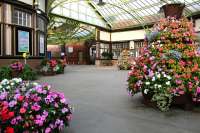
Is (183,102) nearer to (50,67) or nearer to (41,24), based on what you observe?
(50,67)

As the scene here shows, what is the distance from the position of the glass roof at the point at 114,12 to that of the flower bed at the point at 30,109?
24.3 m

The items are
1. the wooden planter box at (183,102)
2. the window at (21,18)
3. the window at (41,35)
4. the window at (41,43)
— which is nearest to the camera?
the wooden planter box at (183,102)

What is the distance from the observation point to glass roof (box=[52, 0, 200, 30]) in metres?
29.1

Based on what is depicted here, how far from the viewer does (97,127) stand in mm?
4375

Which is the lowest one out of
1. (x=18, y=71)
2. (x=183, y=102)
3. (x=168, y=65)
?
(x=183, y=102)

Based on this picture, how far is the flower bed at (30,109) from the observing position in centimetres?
341

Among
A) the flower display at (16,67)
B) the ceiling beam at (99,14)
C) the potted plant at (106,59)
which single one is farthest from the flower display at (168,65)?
the ceiling beam at (99,14)

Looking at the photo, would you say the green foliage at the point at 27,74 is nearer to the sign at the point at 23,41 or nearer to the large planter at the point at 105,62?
the sign at the point at 23,41

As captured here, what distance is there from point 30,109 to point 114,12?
1220 inches

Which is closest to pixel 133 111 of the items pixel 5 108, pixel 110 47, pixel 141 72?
pixel 141 72

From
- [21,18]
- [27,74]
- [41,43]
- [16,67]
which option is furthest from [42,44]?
[27,74]

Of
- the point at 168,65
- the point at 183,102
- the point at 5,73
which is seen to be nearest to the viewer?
the point at 183,102

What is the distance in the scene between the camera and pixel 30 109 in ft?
11.6

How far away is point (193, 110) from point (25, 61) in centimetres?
950
